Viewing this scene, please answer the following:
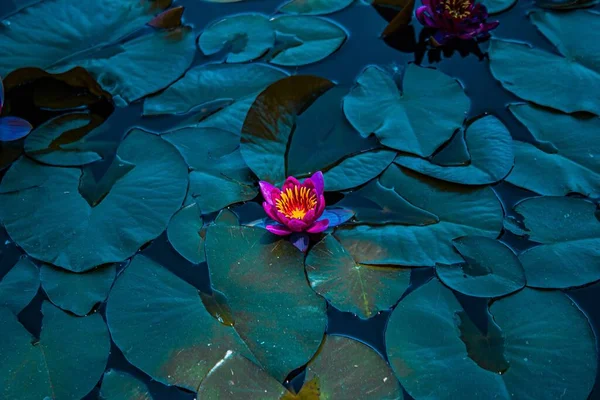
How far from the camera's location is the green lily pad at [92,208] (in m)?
1.93

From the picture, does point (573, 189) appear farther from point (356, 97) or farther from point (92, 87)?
point (92, 87)

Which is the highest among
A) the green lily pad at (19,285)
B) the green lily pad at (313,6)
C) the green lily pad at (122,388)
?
the green lily pad at (313,6)

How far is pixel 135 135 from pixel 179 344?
96 cm

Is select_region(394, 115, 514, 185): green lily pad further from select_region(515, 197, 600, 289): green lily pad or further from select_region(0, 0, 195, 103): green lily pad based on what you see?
select_region(0, 0, 195, 103): green lily pad

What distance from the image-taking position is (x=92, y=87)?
2.46 metres

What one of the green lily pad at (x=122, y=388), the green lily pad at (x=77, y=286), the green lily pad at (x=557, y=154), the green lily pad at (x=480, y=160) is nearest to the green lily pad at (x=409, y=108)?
the green lily pad at (x=480, y=160)

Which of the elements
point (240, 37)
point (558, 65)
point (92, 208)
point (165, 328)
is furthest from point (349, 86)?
point (165, 328)

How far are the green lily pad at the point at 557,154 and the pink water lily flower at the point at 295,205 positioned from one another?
74cm

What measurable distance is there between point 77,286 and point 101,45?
132 cm

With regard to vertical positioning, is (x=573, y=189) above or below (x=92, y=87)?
below

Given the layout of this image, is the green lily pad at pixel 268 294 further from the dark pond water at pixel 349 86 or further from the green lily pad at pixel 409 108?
the green lily pad at pixel 409 108

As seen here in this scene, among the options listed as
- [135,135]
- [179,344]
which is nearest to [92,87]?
[135,135]

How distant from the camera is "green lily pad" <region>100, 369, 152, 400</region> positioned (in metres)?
1.62

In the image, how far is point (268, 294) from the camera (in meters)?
1.80
